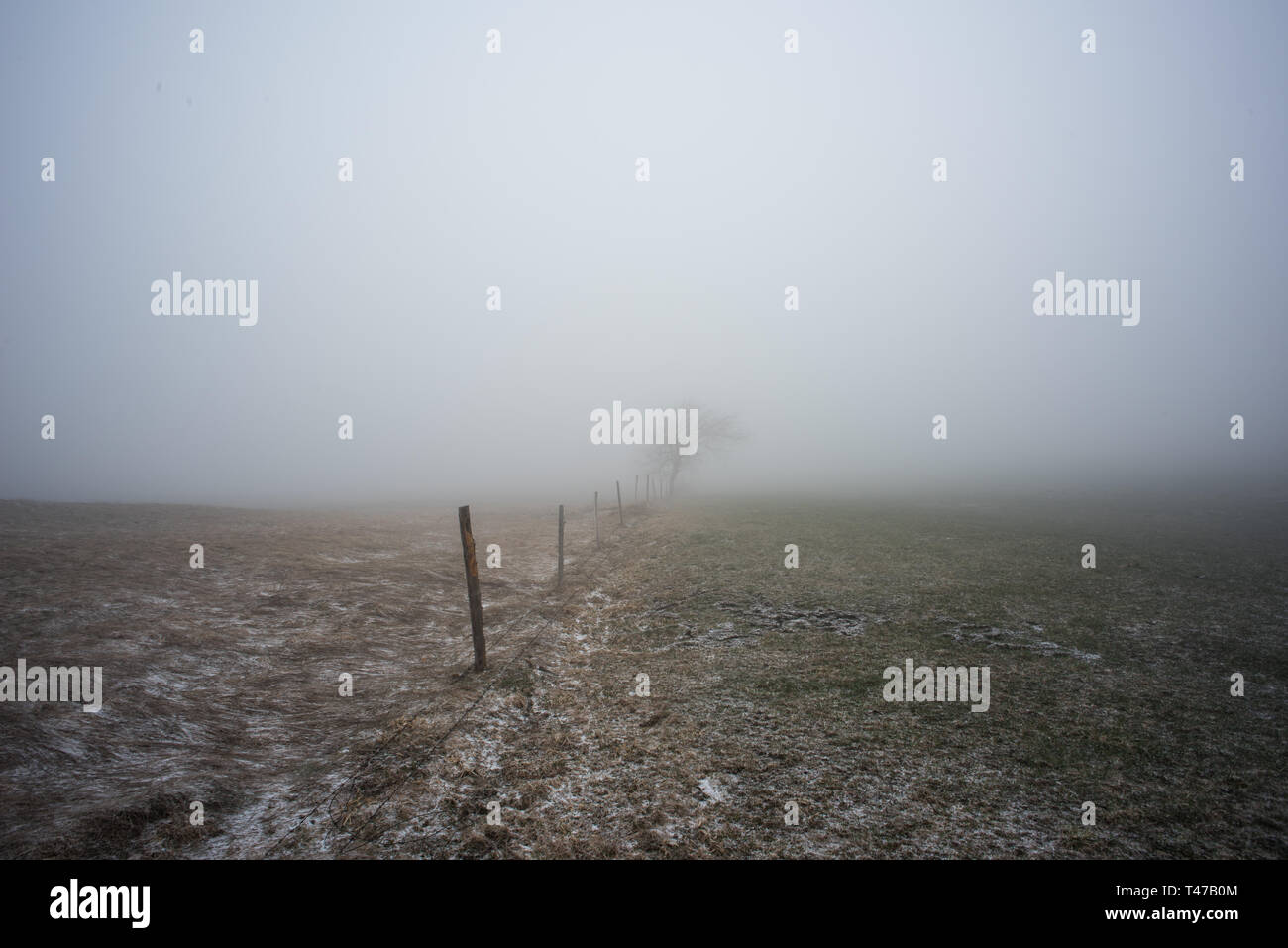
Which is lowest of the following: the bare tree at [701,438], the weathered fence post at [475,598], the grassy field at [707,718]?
the grassy field at [707,718]

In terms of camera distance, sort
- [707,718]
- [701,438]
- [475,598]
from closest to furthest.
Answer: [707,718]
[475,598]
[701,438]

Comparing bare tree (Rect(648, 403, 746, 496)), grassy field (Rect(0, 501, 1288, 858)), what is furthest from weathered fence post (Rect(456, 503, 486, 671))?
bare tree (Rect(648, 403, 746, 496))

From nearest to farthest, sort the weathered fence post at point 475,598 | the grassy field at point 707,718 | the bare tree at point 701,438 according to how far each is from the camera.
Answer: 1. the grassy field at point 707,718
2. the weathered fence post at point 475,598
3. the bare tree at point 701,438

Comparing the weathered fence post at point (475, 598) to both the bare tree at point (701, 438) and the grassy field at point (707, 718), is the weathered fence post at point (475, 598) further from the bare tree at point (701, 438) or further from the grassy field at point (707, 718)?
the bare tree at point (701, 438)

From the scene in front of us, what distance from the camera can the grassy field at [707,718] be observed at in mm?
6824

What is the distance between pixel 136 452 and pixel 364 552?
598 feet

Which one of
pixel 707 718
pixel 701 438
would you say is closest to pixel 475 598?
pixel 707 718

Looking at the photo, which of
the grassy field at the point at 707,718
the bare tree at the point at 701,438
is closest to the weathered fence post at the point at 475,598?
the grassy field at the point at 707,718

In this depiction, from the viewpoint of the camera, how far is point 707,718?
1011 cm

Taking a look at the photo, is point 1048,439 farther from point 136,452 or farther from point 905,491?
point 136,452

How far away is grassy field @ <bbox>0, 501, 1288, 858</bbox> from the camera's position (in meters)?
6.82

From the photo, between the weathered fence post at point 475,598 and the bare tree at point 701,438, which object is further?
the bare tree at point 701,438

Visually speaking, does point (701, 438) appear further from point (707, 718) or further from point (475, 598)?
point (707, 718)

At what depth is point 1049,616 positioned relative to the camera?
1525cm
